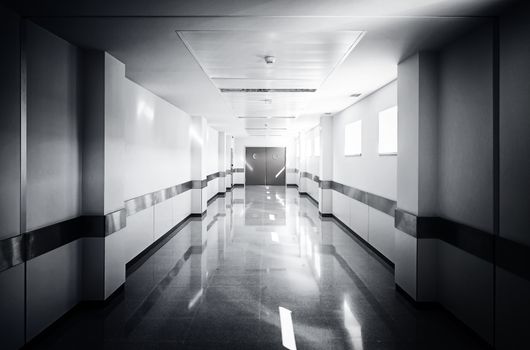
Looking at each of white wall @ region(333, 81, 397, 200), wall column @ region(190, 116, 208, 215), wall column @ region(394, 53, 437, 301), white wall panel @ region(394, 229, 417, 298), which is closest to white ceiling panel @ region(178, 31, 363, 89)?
wall column @ region(394, 53, 437, 301)

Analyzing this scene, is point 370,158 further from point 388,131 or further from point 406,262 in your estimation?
point 406,262

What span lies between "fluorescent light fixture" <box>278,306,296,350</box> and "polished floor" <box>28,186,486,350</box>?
0.01 metres

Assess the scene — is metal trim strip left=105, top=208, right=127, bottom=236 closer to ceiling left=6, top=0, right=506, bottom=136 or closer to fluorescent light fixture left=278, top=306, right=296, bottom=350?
ceiling left=6, top=0, right=506, bottom=136

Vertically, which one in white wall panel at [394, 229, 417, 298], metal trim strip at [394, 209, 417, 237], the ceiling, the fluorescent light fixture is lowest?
the fluorescent light fixture

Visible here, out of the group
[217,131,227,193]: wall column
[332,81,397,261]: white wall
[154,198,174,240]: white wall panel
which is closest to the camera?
[332,81,397,261]: white wall

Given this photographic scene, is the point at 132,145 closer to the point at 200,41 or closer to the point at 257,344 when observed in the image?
the point at 200,41

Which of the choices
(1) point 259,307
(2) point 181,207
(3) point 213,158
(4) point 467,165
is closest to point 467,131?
(4) point 467,165

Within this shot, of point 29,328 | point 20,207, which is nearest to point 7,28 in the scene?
point 20,207

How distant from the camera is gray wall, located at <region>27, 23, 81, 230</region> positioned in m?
3.42

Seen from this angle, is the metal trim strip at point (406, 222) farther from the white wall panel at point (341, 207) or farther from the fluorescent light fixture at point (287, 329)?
the white wall panel at point (341, 207)

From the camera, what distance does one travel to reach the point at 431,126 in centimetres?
431

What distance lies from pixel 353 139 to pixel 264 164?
49.3 ft

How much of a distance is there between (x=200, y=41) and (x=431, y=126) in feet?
10.5

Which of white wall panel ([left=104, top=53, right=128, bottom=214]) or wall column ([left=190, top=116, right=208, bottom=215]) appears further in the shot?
wall column ([left=190, top=116, right=208, bottom=215])
